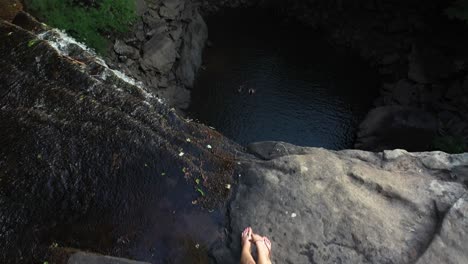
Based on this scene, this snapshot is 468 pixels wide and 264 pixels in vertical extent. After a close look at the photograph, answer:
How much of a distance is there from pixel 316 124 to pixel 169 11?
6053 mm

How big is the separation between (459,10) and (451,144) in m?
4.24

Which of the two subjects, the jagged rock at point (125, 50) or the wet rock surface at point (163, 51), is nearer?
the jagged rock at point (125, 50)

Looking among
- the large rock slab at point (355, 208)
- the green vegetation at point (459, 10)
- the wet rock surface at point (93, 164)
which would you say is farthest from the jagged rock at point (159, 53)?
the green vegetation at point (459, 10)

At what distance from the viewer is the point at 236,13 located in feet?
58.0

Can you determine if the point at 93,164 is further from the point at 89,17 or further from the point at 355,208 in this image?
the point at 89,17

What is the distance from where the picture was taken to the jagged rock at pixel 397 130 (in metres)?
12.5

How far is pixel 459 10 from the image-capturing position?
12.1m

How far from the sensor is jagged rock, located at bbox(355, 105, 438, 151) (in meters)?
12.5

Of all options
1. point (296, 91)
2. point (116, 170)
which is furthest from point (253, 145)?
point (296, 91)

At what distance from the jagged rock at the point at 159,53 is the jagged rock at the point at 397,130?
6.52 metres

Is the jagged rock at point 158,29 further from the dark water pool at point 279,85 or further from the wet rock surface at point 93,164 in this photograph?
the wet rock surface at point 93,164

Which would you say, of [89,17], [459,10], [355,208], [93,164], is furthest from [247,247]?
[459,10]

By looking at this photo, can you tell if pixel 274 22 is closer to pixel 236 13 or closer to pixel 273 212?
pixel 236 13

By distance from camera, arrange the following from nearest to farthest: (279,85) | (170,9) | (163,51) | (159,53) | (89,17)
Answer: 1. (89,17)
2. (159,53)
3. (163,51)
4. (170,9)
5. (279,85)
